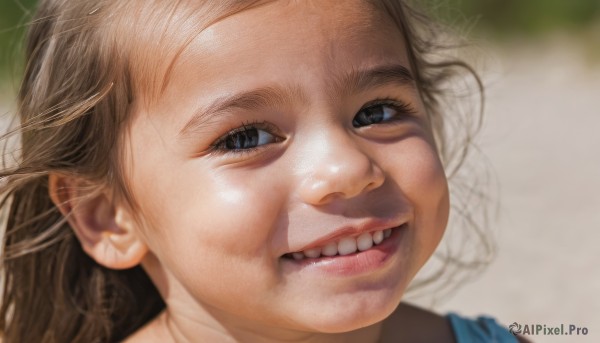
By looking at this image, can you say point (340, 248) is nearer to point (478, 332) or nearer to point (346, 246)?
point (346, 246)

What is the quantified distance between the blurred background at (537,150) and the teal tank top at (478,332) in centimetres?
53

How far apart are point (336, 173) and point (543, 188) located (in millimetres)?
2515

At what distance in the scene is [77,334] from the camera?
2344 mm

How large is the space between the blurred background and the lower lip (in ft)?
3.32

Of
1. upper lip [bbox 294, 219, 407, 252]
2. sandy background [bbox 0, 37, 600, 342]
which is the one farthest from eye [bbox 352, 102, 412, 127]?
sandy background [bbox 0, 37, 600, 342]

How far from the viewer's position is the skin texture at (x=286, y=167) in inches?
67.4

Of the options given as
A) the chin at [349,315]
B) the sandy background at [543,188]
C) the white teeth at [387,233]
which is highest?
the white teeth at [387,233]

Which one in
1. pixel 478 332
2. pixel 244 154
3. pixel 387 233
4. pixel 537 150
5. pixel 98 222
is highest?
pixel 244 154

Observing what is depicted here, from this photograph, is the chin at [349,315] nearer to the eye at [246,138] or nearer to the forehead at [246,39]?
the eye at [246,138]

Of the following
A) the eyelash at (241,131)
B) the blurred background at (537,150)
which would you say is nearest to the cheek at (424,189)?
the eyelash at (241,131)

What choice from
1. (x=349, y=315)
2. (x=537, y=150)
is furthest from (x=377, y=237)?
(x=537, y=150)

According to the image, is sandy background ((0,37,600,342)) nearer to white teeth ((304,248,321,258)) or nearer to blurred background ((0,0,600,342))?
blurred background ((0,0,600,342))

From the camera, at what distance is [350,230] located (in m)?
1.72

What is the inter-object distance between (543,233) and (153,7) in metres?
2.19
